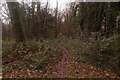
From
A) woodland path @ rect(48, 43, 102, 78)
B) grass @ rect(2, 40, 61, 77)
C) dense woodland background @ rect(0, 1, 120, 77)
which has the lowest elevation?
woodland path @ rect(48, 43, 102, 78)

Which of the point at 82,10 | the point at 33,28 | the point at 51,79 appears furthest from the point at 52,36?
the point at 51,79

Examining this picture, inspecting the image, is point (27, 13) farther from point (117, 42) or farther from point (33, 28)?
point (117, 42)

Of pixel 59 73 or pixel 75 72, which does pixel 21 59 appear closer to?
pixel 59 73

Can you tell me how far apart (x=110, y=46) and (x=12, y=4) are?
7.41m

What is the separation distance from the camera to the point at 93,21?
12086mm

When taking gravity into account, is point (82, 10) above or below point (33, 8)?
below

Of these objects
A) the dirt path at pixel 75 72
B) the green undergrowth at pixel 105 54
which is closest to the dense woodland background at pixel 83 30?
the green undergrowth at pixel 105 54

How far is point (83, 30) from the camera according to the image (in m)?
12.9

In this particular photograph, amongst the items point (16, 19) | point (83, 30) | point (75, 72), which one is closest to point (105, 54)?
point (75, 72)

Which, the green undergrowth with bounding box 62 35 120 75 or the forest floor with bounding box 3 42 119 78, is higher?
the green undergrowth with bounding box 62 35 120 75

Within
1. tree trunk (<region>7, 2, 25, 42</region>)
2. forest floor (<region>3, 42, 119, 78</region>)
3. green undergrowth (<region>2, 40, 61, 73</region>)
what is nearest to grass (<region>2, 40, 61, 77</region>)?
green undergrowth (<region>2, 40, 61, 73</region>)

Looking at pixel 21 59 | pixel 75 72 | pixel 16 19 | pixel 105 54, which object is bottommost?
pixel 75 72

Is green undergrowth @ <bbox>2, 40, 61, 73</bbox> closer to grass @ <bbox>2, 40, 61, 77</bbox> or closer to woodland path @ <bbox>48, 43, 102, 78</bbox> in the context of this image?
grass @ <bbox>2, 40, 61, 77</bbox>

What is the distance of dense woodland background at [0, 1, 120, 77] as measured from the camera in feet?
21.0
